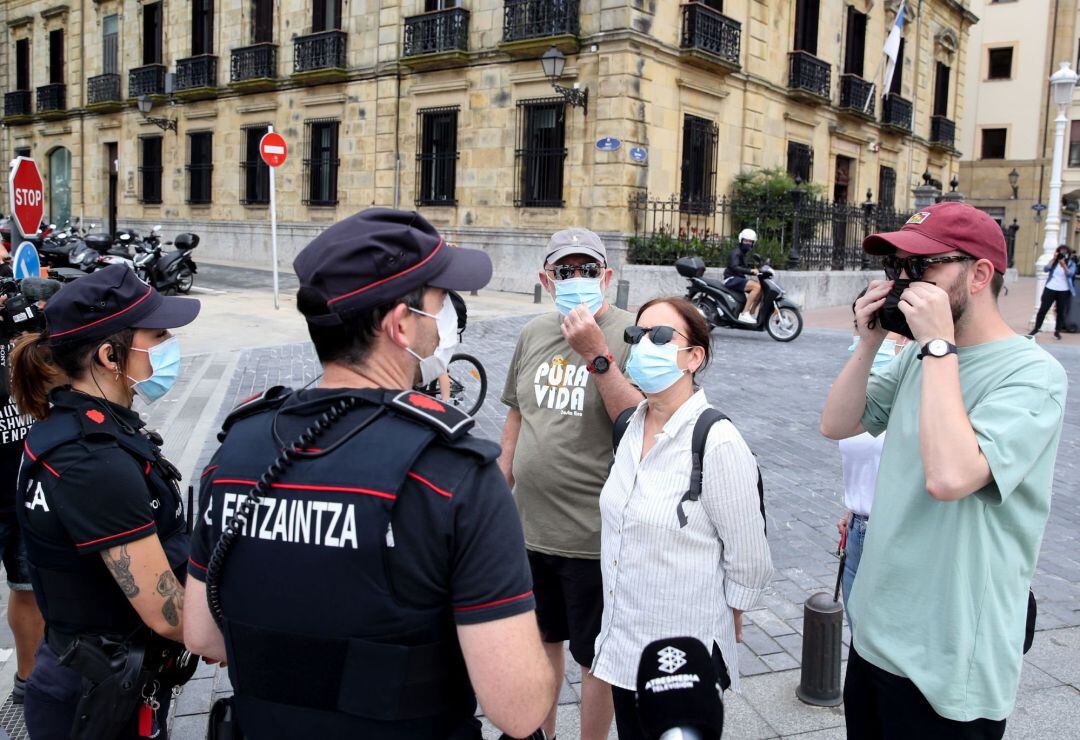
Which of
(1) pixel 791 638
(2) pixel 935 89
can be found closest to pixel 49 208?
(2) pixel 935 89

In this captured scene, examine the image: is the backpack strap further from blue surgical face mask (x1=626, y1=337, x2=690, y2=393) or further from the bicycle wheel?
the bicycle wheel

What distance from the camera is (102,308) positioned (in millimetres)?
2623

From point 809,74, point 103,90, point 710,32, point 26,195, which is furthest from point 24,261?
point 103,90

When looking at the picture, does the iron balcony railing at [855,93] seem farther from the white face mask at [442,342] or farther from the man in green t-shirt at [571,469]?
the white face mask at [442,342]

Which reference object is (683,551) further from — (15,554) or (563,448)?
(15,554)

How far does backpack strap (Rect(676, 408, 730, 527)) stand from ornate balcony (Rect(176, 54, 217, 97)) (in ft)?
88.5

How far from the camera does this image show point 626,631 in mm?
2674

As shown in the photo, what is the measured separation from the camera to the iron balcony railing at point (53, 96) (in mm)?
32844

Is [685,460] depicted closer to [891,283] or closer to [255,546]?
[891,283]

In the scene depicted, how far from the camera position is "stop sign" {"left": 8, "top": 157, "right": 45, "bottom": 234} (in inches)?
273

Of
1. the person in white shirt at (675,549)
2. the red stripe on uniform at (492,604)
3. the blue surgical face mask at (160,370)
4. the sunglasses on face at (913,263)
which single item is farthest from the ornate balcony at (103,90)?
the red stripe on uniform at (492,604)

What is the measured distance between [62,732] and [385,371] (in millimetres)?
1500

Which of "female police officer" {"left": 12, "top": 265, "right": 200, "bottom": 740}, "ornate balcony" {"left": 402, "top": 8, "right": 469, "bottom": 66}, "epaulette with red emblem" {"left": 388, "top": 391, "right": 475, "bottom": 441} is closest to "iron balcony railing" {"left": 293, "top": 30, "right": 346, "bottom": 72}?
"ornate balcony" {"left": 402, "top": 8, "right": 469, "bottom": 66}

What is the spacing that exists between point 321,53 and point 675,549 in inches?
917
